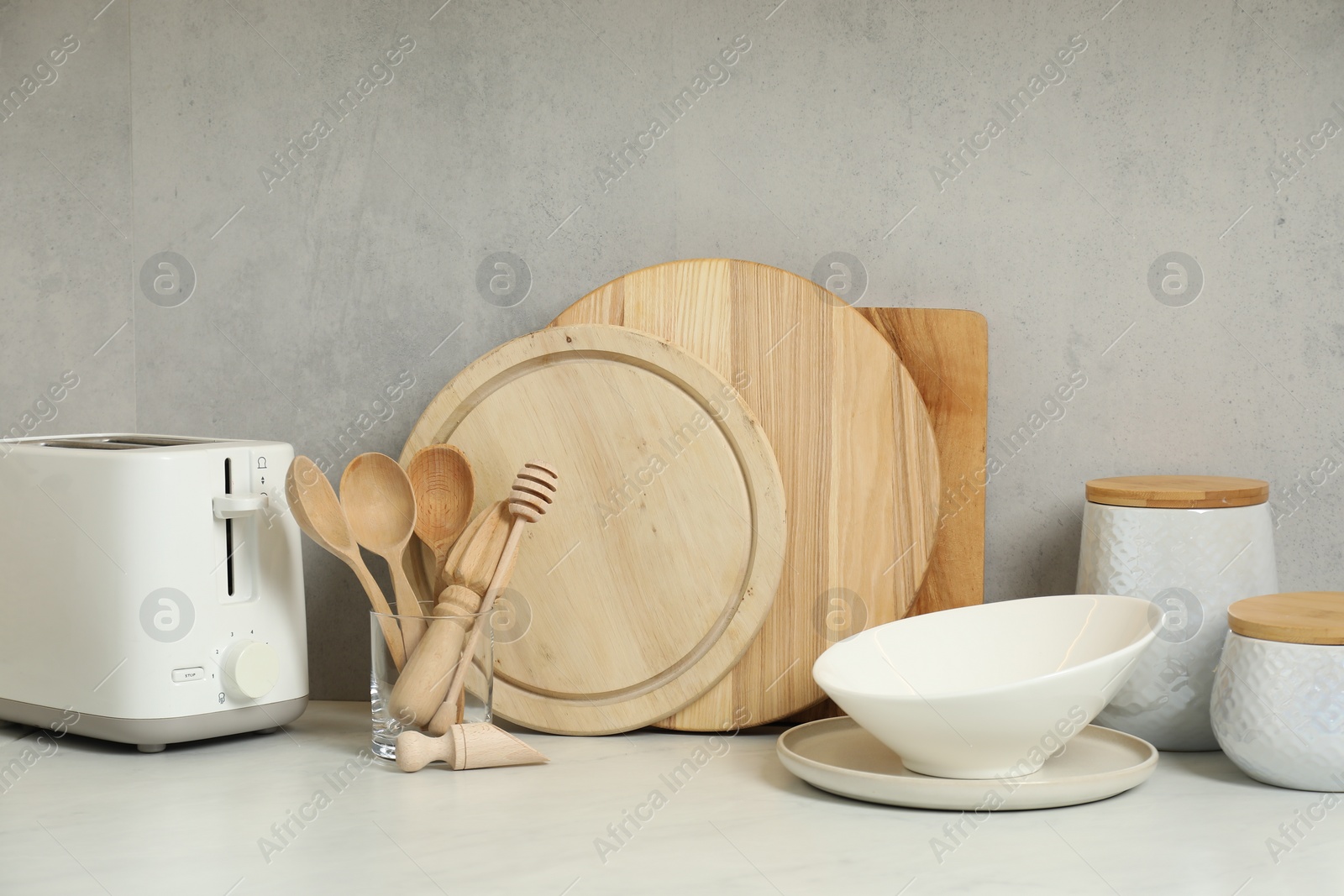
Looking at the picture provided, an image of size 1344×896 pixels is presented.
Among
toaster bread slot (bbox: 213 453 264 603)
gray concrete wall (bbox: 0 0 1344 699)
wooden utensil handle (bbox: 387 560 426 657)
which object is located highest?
gray concrete wall (bbox: 0 0 1344 699)

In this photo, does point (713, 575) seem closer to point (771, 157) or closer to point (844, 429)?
point (844, 429)

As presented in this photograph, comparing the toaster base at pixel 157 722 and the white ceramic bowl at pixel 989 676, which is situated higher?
the white ceramic bowl at pixel 989 676

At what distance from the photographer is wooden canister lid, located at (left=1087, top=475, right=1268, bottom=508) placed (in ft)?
2.93

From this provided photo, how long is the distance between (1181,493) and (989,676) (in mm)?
219

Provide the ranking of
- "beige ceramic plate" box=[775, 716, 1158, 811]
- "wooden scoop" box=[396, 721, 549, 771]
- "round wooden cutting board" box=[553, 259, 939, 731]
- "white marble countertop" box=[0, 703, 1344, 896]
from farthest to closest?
"round wooden cutting board" box=[553, 259, 939, 731]
"wooden scoop" box=[396, 721, 549, 771]
"beige ceramic plate" box=[775, 716, 1158, 811]
"white marble countertop" box=[0, 703, 1344, 896]

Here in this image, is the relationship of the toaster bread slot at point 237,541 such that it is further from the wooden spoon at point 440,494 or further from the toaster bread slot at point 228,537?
the wooden spoon at point 440,494

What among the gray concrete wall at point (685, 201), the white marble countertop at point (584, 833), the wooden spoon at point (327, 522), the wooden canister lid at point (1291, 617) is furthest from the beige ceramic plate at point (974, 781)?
the wooden spoon at point (327, 522)

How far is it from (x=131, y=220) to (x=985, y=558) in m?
0.96

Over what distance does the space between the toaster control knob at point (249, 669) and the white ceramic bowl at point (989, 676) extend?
47cm

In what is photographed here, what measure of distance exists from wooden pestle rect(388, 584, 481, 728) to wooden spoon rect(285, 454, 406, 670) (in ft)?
0.08

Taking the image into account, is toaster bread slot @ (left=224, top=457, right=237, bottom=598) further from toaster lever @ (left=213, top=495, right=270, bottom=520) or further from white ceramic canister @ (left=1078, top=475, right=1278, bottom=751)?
white ceramic canister @ (left=1078, top=475, right=1278, bottom=751)

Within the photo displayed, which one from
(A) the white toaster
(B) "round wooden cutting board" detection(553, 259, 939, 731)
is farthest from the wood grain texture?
(A) the white toaster

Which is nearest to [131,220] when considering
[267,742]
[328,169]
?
[328,169]

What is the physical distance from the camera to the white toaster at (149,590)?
2.93ft
